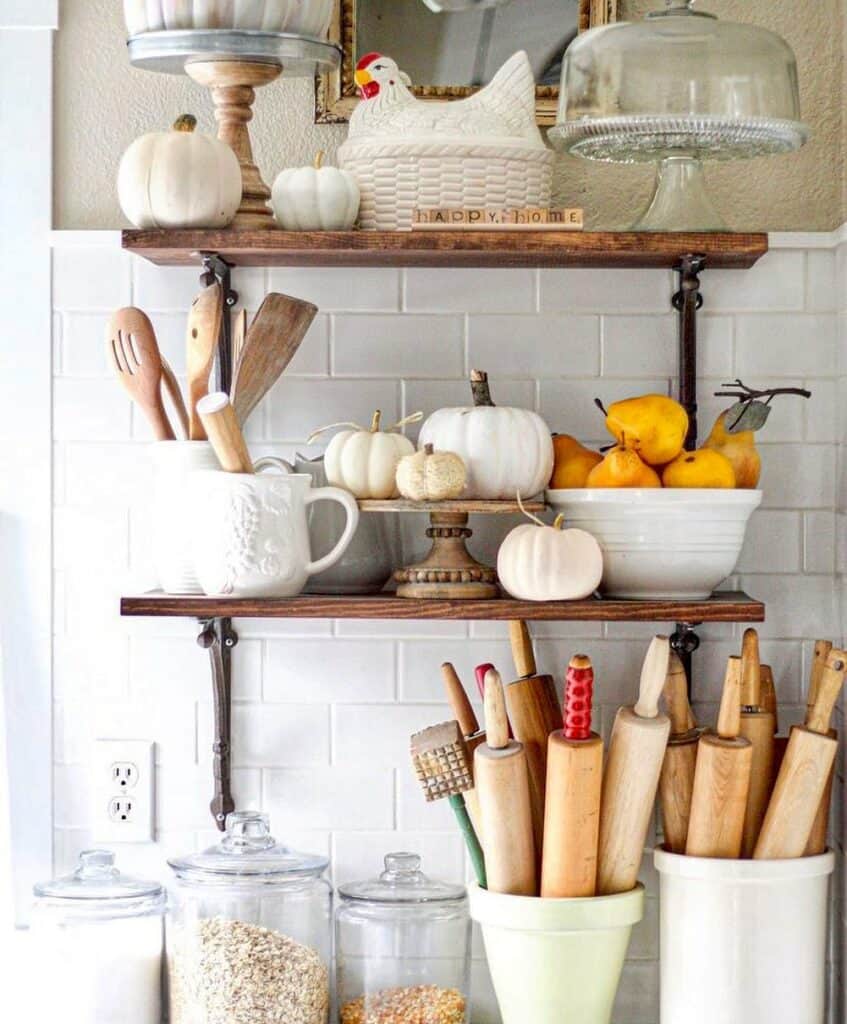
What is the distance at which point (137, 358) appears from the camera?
1313 mm

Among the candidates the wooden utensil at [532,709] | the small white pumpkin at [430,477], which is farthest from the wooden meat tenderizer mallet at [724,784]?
the small white pumpkin at [430,477]

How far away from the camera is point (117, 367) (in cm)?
132

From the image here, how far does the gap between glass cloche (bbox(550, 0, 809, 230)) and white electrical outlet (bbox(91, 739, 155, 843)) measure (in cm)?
74

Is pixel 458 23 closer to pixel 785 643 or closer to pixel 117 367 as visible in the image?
pixel 117 367

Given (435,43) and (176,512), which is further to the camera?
(435,43)

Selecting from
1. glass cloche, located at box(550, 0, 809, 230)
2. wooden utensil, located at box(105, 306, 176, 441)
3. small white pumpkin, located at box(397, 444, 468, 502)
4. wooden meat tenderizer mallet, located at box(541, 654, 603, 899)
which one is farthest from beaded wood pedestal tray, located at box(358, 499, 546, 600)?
glass cloche, located at box(550, 0, 809, 230)

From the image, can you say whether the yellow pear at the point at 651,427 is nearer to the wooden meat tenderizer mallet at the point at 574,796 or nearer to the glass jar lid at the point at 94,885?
the wooden meat tenderizer mallet at the point at 574,796

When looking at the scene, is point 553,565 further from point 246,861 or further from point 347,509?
point 246,861

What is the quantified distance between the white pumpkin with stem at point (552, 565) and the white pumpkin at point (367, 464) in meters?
0.12

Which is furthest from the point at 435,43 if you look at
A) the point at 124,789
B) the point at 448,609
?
the point at 124,789

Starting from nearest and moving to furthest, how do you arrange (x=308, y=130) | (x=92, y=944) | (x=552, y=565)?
(x=552, y=565)
(x=92, y=944)
(x=308, y=130)

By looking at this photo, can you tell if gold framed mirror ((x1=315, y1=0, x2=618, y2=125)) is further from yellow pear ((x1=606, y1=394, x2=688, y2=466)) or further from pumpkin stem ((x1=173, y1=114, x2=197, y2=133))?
yellow pear ((x1=606, y1=394, x2=688, y2=466))

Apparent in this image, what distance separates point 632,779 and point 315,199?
596 mm

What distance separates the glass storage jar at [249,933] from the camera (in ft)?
4.34
